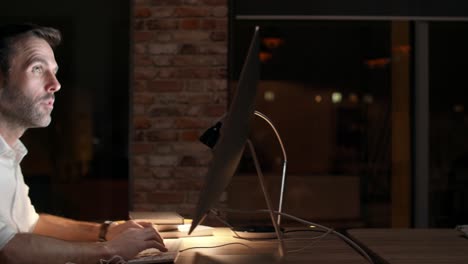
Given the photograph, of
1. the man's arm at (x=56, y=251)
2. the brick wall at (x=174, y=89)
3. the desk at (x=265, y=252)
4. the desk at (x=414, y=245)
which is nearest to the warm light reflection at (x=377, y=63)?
the brick wall at (x=174, y=89)

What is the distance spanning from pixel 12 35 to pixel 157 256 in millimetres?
849

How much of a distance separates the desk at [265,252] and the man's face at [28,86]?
59cm

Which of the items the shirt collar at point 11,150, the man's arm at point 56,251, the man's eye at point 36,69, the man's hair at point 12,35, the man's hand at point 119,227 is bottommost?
the man's hand at point 119,227

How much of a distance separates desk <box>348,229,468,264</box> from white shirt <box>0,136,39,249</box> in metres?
0.95

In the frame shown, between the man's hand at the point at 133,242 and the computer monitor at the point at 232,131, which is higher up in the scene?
the computer monitor at the point at 232,131

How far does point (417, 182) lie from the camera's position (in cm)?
458

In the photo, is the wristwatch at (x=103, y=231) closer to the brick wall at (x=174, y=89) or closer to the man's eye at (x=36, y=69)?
the man's eye at (x=36, y=69)

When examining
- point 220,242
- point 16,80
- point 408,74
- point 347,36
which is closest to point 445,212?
point 408,74

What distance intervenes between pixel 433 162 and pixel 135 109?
1876 mm

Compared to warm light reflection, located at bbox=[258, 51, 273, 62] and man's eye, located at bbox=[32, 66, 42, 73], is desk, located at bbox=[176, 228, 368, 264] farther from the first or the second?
warm light reflection, located at bbox=[258, 51, 273, 62]

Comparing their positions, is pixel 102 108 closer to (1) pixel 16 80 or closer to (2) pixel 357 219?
(2) pixel 357 219

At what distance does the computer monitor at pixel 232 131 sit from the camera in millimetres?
1546

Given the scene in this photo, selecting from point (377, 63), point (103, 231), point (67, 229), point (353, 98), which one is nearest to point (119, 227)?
point (103, 231)

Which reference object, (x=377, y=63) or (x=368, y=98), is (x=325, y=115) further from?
(x=377, y=63)
